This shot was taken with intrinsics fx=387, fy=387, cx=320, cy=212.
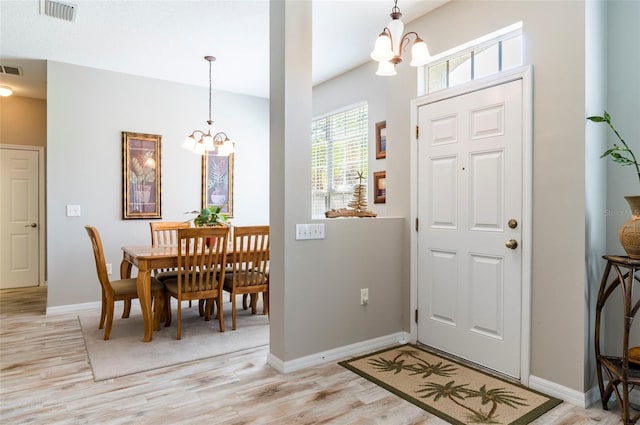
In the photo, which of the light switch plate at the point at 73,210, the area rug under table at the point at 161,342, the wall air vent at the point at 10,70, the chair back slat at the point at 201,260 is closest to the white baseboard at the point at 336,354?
the area rug under table at the point at 161,342

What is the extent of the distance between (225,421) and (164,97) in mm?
4156

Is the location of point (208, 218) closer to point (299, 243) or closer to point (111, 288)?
point (111, 288)

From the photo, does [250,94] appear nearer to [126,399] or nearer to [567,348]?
[126,399]

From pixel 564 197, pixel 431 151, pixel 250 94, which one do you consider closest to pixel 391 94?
pixel 431 151

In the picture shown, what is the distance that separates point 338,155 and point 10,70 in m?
3.95

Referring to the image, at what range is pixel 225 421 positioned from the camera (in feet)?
6.76

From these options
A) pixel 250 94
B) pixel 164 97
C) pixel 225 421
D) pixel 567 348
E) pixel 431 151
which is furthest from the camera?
pixel 250 94

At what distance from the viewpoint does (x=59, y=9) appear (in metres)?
3.14

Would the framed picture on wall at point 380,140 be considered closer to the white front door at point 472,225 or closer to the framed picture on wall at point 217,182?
the white front door at point 472,225

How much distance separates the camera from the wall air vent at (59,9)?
3.05 meters

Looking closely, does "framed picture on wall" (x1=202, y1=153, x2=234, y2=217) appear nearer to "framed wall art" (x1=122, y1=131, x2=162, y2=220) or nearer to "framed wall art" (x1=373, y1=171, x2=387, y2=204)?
"framed wall art" (x1=122, y1=131, x2=162, y2=220)

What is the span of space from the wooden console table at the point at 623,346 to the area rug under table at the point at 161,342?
2317mm

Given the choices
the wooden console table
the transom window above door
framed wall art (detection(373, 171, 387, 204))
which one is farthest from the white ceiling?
the wooden console table

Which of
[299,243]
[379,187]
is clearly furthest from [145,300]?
[379,187]
